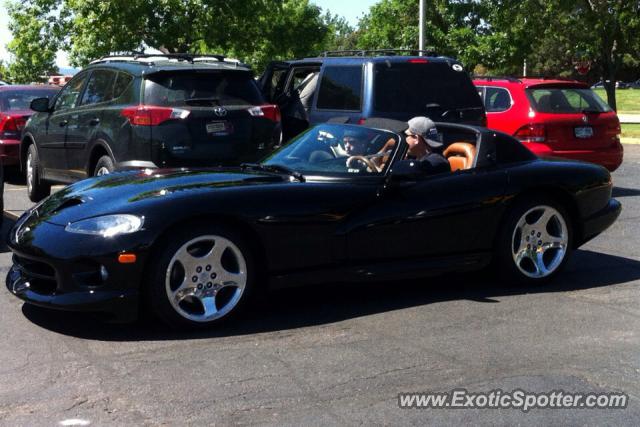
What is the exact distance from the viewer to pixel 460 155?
725 centimetres

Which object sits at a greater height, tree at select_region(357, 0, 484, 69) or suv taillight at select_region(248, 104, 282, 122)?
tree at select_region(357, 0, 484, 69)

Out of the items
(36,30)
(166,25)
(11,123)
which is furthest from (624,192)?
(36,30)

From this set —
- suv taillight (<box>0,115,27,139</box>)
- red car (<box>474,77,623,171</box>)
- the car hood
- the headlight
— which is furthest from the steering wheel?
suv taillight (<box>0,115,27,139</box>)

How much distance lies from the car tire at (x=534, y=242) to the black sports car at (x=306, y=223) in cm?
1

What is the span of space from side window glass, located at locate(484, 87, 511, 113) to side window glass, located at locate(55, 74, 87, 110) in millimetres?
5647

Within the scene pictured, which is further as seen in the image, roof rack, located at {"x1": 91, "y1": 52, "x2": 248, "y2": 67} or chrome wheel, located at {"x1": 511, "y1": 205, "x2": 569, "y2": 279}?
roof rack, located at {"x1": 91, "y1": 52, "x2": 248, "y2": 67}

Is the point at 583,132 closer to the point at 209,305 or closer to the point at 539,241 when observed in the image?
the point at 539,241

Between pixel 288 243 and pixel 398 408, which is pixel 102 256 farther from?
pixel 398 408

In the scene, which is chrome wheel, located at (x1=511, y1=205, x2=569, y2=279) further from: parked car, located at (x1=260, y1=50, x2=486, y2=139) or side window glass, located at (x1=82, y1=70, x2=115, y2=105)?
side window glass, located at (x1=82, y1=70, x2=115, y2=105)

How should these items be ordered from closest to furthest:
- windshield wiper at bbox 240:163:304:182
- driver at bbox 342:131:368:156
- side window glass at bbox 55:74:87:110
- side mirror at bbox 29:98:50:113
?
windshield wiper at bbox 240:163:304:182, driver at bbox 342:131:368:156, side window glass at bbox 55:74:87:110, side mirror at bbox 29:98:50:113

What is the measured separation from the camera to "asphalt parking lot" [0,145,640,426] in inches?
173

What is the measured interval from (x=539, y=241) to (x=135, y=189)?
3.08 m

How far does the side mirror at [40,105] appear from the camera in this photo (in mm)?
11234

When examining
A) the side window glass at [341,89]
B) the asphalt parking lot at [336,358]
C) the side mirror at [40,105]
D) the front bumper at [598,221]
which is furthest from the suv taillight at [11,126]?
the front bumper at [598,221]
